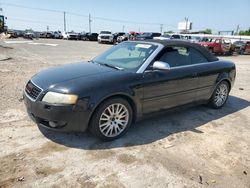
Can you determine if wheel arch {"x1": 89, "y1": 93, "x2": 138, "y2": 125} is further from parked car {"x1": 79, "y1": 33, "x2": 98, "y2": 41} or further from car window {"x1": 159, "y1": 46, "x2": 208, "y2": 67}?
parked car {"x1": 79, "y1": 33, "x2": 98, "y2": 41}

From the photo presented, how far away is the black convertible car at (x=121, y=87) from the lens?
3.46m

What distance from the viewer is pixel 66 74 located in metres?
3.94

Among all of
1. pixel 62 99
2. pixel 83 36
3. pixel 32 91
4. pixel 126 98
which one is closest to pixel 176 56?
pixel 126 98

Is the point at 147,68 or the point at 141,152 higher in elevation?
the point at 147,68

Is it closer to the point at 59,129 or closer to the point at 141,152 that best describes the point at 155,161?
the point at 141,152

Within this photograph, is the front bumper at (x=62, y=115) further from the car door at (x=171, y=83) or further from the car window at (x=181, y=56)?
the car window at (x=181, y=56)

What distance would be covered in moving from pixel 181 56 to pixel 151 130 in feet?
4.99

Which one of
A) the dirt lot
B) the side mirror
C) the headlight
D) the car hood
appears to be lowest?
the dirt lot

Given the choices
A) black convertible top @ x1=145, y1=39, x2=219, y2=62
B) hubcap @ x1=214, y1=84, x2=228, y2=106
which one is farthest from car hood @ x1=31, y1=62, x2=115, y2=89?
hubcap @ x1=214, y1=84, x2=228, y2=106

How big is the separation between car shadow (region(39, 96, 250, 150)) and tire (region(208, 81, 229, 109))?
14 centimetres

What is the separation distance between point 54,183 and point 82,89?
1247mm

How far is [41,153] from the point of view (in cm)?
347

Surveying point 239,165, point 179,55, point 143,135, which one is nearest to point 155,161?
point 143,135

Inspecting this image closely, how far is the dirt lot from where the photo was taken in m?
3.00
